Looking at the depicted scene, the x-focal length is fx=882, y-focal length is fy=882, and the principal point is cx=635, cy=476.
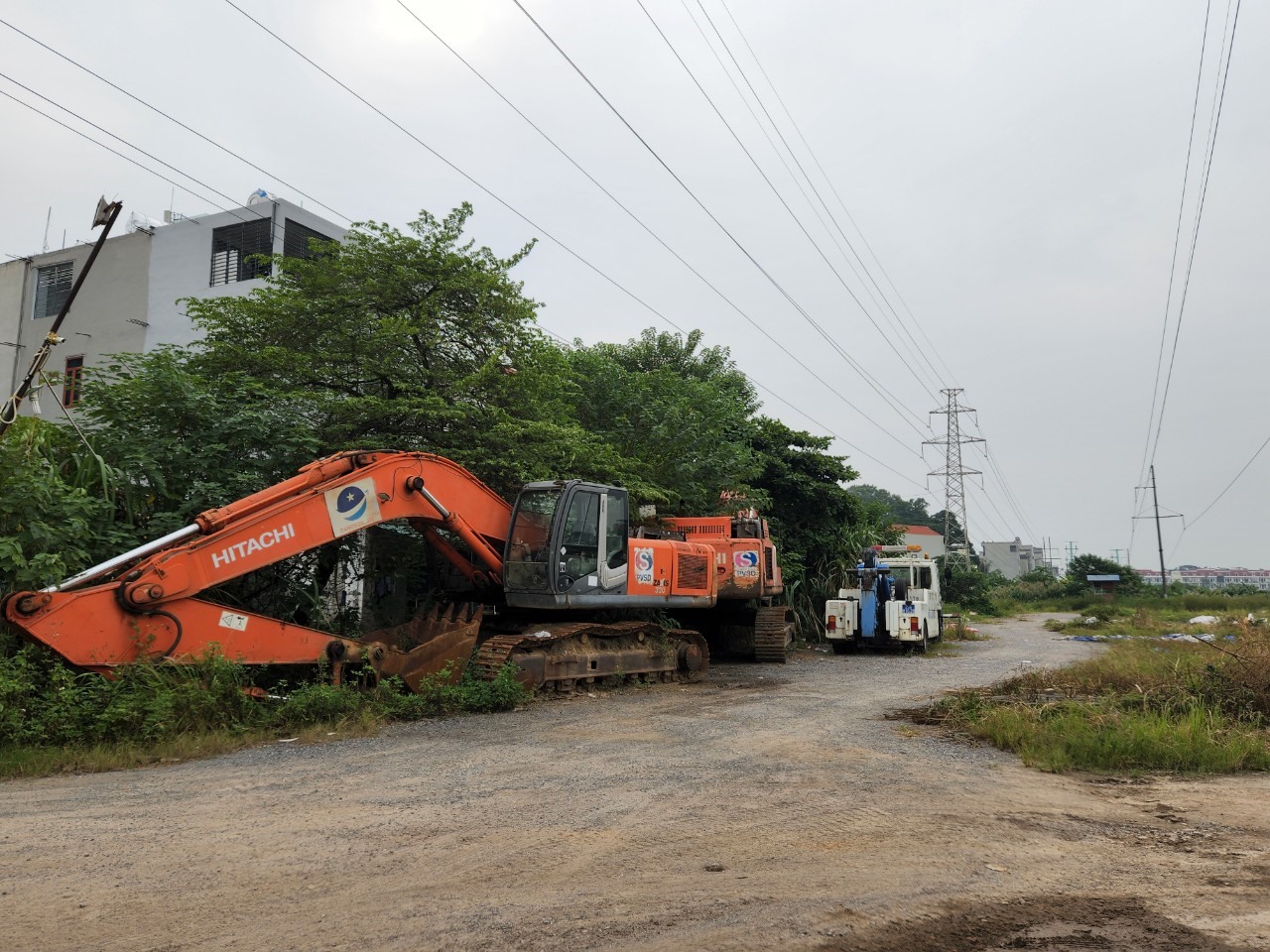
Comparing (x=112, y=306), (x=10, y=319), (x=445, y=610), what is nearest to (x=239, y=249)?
(x=112, y=306)

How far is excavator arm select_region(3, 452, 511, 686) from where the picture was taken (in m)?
7.83

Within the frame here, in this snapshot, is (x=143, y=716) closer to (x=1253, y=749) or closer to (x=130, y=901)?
(x=130, y=901)

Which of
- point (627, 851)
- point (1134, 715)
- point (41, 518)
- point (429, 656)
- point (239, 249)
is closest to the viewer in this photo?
point (627, 851)

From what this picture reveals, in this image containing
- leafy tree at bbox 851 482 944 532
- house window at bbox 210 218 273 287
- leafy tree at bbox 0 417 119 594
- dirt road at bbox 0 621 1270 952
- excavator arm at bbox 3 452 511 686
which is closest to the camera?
dirt road at bbox 0 621 1270 952

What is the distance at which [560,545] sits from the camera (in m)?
11.2

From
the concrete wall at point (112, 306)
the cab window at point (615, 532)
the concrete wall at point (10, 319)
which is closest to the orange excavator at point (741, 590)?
the cab window at point (615, 532)

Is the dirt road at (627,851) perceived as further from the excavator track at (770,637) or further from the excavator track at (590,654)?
the excavator track at (770,637)

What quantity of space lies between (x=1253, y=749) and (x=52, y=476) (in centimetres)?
1141

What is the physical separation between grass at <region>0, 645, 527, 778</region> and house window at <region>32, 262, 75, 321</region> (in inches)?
835

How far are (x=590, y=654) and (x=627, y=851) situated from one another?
712cm

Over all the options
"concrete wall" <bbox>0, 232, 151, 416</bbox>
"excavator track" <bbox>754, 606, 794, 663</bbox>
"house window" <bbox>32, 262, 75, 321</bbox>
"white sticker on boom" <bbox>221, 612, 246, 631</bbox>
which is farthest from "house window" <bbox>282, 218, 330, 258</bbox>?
"white sticker on boom" <bbox>221, 612, 246, 631</bbox>

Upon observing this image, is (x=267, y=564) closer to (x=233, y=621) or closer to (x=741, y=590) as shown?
(x=233, y=621)

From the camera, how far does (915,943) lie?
3684mm

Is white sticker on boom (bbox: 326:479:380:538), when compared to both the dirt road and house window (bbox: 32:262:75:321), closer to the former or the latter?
the dirt road
